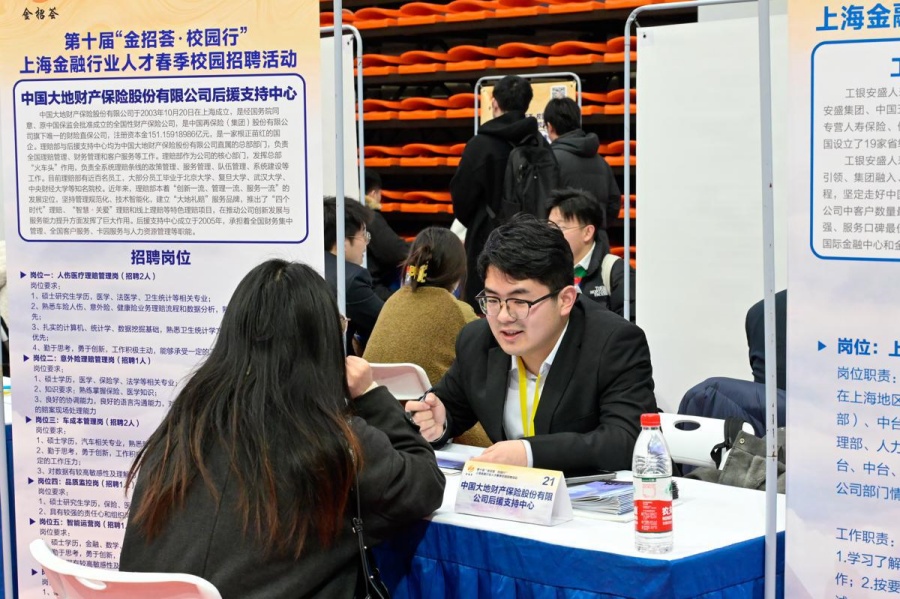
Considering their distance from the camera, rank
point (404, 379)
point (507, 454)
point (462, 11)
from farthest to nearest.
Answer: point (462, 11) < point (404, 379) < point (507, 454)

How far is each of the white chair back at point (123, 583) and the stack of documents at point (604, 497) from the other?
2.65 ft

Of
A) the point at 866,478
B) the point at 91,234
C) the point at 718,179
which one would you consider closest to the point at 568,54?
the point at 718,179

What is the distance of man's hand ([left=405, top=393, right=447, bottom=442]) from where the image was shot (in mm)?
2684

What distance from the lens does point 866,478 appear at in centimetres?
194

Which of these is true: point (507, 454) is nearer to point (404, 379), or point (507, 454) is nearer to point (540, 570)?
point (540, 570)

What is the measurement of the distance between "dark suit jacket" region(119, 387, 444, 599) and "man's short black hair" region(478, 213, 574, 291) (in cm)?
68

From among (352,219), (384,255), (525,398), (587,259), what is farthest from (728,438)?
(384,255)

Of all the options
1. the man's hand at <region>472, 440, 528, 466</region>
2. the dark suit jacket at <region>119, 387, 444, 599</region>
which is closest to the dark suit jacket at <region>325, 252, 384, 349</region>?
the man's hand at <region>472, 440, 528, 466</region>

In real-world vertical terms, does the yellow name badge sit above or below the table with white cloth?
above

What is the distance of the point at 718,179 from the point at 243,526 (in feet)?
10.5

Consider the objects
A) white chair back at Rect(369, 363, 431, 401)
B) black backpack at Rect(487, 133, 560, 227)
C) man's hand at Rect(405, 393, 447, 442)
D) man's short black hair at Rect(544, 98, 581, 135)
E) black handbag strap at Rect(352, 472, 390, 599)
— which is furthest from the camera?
man's short black hair at Rect(544, 98, 581, 135)

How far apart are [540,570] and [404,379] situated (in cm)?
112

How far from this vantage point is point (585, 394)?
259 centimetres

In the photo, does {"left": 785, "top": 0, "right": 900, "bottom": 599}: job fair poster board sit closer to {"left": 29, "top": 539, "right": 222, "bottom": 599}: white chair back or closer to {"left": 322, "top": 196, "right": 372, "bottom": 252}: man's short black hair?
{"left": 29, "top": 539, "right": 222, "bottom": 599}: white chair back
